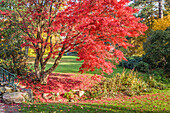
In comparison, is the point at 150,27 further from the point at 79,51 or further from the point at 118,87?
the point at 79,51

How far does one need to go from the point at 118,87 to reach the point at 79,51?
3.84 m

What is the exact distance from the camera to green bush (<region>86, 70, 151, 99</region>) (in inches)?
362

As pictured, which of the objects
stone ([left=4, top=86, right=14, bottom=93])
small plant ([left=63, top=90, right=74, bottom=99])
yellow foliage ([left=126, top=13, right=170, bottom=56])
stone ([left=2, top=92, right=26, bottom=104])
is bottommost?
small plant ([left=63, top=90, right=74, bottom=99])

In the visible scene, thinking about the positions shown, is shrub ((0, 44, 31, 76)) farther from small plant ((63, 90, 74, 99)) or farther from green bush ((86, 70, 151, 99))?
green bush ((86, 70, 151, 99))

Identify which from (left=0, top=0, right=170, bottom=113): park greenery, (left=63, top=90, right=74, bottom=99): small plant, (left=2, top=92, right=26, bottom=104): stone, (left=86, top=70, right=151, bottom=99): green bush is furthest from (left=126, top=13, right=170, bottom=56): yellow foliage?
(left=2, top=92, right=26, bottom=104): stone

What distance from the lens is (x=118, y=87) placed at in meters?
9.90

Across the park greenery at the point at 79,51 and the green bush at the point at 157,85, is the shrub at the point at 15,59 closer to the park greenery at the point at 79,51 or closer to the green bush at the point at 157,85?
the park greenery at the point at 79,51

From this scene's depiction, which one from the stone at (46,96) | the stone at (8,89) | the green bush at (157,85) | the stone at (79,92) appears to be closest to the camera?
the stone at (8,89)

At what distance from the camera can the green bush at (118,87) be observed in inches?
362

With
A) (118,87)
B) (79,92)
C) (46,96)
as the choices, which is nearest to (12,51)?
(46,96)

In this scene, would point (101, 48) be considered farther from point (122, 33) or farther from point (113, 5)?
point (113, 5)

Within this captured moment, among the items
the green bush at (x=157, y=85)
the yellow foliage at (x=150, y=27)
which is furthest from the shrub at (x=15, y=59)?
the yellow foliage at (x=150, y=27)

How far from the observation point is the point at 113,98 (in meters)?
8.91

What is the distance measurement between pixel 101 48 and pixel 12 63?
223 inches
